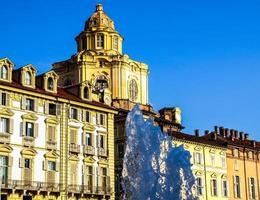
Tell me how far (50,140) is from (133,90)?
3352cm

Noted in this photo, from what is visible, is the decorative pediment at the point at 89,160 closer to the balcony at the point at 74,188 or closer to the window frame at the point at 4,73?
the balcony at the point at 74,188

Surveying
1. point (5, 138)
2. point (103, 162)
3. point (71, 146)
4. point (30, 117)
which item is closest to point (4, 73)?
point (30, 117)

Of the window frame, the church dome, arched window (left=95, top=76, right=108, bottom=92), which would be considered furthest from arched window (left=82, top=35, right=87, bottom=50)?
the window frame

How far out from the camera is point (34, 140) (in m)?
57.8

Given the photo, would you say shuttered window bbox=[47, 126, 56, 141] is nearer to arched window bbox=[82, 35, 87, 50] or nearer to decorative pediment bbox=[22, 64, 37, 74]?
decorative pediment bbox=[22, 64, 37, 74]

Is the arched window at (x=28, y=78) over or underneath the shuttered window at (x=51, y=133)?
over

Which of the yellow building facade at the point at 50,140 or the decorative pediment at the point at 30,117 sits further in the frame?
the decorative pediment at the point at 30,117

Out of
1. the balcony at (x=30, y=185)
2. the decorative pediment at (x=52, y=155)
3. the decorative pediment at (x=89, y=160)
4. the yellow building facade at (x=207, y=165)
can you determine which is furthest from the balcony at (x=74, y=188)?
the yellow building facade at (x=207, y=165)

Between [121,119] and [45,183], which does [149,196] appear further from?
[121,119]

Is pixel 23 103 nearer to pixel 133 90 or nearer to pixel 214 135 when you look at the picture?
pixel 133 90

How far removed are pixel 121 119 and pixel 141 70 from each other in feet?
76.7

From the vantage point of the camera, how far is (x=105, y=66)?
90.4 metres

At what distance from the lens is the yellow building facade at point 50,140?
55.9m

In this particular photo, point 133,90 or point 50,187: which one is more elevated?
point 133,90
